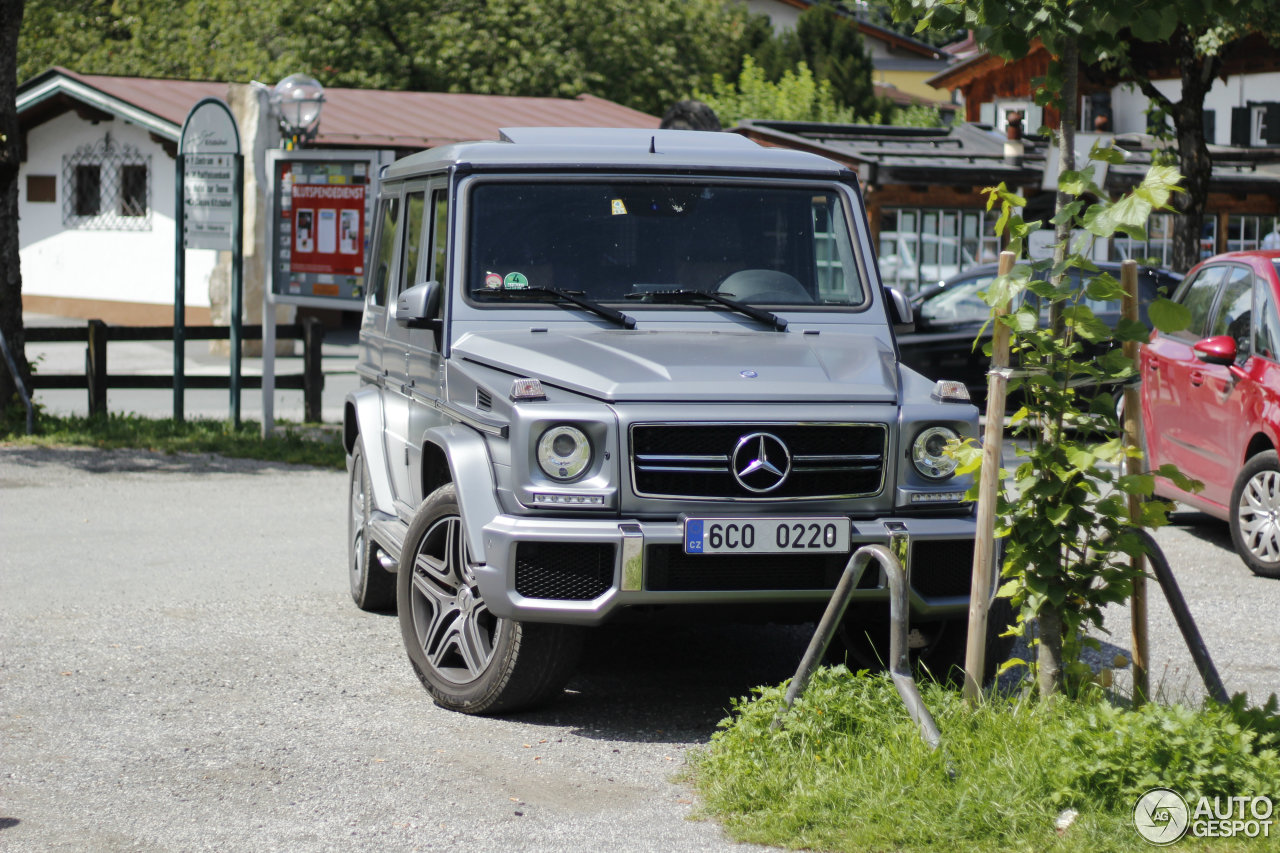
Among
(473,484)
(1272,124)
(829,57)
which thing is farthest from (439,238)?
(829,57)

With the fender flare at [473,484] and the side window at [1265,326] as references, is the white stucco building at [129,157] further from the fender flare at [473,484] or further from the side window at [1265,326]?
the fender flare at [473,484]

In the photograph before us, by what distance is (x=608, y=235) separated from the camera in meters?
6.47

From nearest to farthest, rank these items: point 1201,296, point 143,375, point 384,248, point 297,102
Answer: point 384,248 → point 1201,296 → point 143,375 → point 297,102

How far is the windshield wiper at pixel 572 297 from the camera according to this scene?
6207mm

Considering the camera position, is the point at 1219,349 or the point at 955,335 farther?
the point at 955,335

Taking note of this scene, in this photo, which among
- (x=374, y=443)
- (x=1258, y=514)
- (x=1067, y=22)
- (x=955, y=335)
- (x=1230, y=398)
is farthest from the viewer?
(x=955, y=335)

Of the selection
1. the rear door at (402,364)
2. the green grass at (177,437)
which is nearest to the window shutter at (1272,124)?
the green grass at (177,437)

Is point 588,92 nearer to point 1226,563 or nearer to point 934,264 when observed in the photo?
point 934,264

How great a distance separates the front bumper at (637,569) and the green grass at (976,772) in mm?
463

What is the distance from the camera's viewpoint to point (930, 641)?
19.7ft

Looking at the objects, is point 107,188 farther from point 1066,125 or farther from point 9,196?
point 1066,125

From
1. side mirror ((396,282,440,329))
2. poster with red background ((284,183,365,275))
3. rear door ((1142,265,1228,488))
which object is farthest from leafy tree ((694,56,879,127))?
side mirror ((396,282,440,329))

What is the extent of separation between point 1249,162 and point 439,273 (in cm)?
2515

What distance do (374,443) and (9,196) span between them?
754 cm
